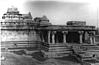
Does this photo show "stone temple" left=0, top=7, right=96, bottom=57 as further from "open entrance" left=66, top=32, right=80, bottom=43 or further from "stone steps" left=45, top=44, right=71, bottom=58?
"stone steps" left=45, top=44, right=71, bottom=58

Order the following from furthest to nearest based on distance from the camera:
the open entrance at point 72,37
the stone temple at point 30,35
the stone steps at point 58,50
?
the open entrance at point 72,37
the stone temple at point 30,35
the stone steps at point 58,50

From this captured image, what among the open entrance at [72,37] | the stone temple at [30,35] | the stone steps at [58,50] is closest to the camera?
the stone steps at [58,50]

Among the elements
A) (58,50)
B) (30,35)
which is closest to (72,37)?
(58,50)

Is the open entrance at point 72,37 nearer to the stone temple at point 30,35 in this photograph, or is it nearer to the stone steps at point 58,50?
the stone temple at point 30,35

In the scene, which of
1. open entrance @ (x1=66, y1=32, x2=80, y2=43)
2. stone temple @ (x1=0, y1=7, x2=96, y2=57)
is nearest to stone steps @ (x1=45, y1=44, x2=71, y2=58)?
stone temple @ (x1=0, y1=7, x2=96, y2=57)

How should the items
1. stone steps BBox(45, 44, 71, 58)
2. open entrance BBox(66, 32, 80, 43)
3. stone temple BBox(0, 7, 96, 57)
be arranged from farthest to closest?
open entrance BBox(66, 32, 80, 43), stone temple BBox(0, 7, 96, 57), stone steps BBox(45, 44, 71, 58)

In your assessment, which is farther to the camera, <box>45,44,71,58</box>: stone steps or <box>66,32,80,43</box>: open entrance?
<box>66,32,80,43</box>: open entrance

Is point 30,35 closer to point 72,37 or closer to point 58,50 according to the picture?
point 72,37

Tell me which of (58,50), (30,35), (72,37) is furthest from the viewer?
(30,35)

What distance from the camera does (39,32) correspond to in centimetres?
3058

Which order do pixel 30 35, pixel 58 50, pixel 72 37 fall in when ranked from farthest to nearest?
pixel 30 35, pixel 72 37, pixel 58 50

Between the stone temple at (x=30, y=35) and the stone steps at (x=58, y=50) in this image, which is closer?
the stone steps at (x=58, y=50)

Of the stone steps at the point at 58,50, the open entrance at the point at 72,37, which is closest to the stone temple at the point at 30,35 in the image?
the open entrance at the point at 72,37

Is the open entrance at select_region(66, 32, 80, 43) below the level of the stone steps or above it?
above
